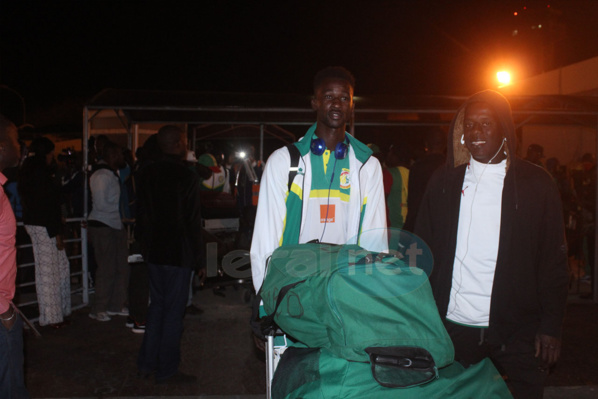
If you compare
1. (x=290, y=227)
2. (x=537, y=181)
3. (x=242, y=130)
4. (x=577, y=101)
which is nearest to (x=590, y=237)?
(x=577, y=101)

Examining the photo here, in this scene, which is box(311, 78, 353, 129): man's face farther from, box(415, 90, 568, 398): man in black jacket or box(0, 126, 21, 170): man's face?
box(0, 126, 21, 170): man's face

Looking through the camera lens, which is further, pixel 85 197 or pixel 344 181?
pixel 85 197

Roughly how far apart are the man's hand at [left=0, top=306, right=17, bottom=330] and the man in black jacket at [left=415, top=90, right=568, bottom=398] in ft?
7.64

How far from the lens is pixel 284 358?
6.53 feet

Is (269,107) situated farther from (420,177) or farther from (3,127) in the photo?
(3,127)

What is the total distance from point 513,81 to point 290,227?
1847 cm

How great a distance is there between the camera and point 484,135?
2.77 meters

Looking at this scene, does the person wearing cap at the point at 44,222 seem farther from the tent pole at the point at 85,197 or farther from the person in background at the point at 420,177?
the person in background at the point at 420,177

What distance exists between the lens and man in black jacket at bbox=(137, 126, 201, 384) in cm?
466

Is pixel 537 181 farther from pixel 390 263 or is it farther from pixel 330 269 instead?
pixel 330 269

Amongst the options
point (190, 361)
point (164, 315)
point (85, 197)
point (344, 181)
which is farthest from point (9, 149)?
point (85, 197)

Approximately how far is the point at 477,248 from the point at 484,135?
0.62 meters

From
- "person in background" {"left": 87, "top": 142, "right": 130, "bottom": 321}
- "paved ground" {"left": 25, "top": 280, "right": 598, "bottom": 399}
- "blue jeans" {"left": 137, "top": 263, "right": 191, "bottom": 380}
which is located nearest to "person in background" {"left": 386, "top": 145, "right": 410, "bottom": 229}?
"paved ground" {"left": 25, "top": 280, "right": 598, "bottom": 399}

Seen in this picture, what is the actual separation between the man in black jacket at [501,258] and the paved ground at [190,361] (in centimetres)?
237
